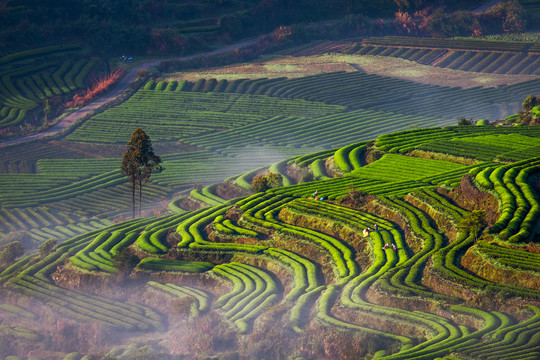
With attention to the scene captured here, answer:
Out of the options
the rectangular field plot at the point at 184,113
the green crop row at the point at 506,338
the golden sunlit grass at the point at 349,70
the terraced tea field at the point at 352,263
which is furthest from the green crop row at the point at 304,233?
the golden sunlit grass at the point at 349,70

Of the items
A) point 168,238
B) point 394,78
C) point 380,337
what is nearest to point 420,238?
point 380,337

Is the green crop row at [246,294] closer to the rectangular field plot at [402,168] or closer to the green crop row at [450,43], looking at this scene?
the rectangular field plot at [402,168]

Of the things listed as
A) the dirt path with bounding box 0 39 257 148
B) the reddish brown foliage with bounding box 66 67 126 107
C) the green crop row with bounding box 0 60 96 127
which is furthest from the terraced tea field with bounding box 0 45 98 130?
the dirt path with bounding box 0 39 257 148

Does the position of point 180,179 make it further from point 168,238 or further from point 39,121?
point 39,121

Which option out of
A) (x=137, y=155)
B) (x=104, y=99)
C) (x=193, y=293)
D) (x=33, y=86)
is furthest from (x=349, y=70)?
(x=193, y=293)

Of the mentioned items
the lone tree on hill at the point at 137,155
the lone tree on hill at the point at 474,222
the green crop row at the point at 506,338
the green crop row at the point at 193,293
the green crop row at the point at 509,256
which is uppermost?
the lone tree on hill at the point at 137,155
